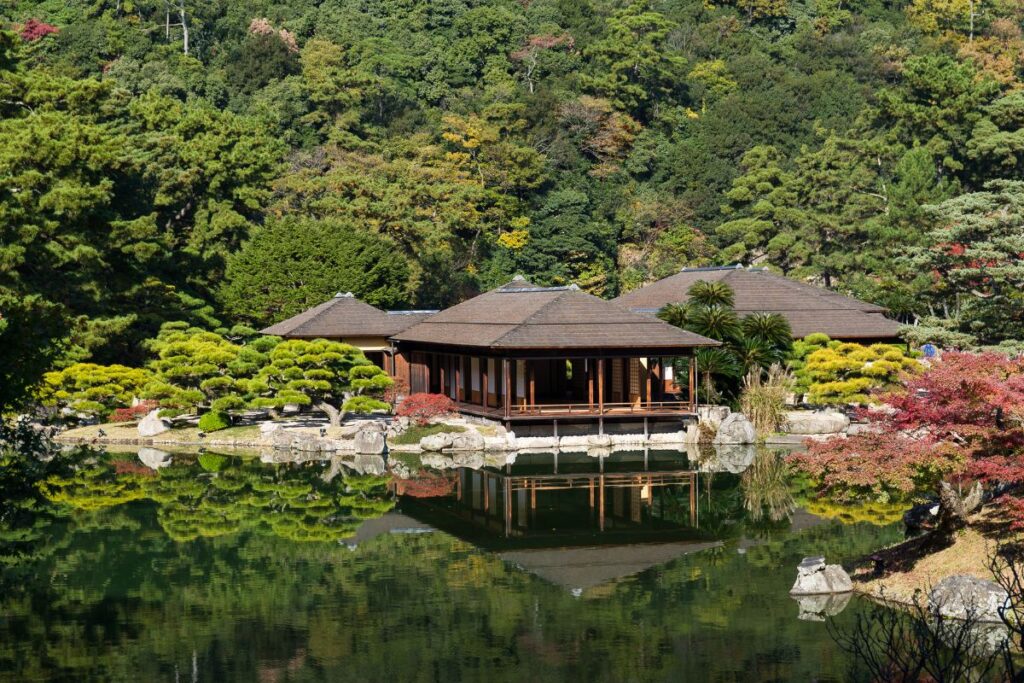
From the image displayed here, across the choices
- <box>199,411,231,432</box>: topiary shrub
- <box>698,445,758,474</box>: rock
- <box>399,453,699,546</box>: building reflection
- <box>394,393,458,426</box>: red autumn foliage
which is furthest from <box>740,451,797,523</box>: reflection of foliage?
<box>199,411,231,432</box>: topiary shrub

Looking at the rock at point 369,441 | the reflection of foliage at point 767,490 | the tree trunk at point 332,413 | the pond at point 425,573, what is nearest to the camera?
the pond at point 425,573

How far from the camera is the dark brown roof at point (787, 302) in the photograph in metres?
39.4

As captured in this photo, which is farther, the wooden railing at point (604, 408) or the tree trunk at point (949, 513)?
the wooden railing at point (604, 408)

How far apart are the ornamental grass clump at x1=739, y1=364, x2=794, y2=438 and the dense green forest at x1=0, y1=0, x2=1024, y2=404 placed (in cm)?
388

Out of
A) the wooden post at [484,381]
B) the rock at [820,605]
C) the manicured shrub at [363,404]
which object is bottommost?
the rock at [820,605]

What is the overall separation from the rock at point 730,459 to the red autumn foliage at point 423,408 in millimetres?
6674

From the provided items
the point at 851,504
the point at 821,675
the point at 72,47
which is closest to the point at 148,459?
the point at 851,504

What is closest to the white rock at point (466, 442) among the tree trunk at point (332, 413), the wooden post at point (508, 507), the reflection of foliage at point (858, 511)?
the tree trunk at point (332, 413)

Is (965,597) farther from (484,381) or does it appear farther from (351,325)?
(351,325)

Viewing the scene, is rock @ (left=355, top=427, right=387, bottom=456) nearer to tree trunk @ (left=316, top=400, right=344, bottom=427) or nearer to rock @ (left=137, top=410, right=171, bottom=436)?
tree trunk @ (left=316, top=400, right=344, bottom=427)

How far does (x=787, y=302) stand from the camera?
40781mm

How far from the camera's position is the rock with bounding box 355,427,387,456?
3166 cm

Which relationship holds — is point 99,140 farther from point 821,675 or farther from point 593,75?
point 593,75

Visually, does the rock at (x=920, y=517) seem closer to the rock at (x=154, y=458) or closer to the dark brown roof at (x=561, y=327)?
the dark brown roof at (x=561, y=327)
